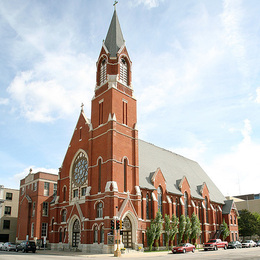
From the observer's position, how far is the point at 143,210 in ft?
133

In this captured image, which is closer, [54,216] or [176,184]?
[54,216]

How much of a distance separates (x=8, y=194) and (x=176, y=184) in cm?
4512

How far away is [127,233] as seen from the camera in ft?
125

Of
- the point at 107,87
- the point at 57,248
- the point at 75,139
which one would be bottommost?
the point at 57,248

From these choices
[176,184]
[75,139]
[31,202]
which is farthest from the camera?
[31,202]

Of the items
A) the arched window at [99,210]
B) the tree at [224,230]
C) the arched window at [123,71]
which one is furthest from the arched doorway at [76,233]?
the tree at [224,230]

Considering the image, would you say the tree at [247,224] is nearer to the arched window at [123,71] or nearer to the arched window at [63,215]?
the arched window at [63,215]

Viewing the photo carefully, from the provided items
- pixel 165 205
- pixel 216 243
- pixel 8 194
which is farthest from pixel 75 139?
pixel 8 194

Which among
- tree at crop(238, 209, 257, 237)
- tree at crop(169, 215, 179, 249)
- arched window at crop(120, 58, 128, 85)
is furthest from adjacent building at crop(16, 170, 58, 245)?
tree at crop(238, 209, 257, 237)

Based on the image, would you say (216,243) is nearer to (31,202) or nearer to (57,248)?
(57,248)

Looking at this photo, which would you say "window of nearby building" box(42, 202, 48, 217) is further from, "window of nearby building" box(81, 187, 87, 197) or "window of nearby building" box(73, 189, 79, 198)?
"window of nearby building" box(81, 187, 87, 197)

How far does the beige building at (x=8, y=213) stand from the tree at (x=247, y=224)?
53.6m

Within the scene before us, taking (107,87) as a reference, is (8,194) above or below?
below

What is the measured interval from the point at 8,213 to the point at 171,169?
43.6 meters
